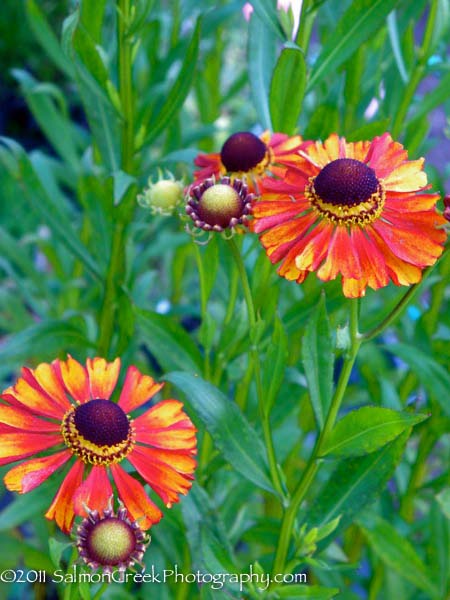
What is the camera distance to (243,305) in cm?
96

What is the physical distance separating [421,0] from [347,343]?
0.76m

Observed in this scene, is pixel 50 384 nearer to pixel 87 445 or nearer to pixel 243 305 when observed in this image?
pixel 87 445

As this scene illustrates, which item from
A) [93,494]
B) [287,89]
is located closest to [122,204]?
[287,89]

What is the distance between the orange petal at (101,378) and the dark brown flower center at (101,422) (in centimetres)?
4

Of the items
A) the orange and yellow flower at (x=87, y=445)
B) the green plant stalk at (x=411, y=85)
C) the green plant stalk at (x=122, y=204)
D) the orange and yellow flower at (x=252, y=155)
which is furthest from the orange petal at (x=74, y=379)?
the green plant stalk at (x=411, y=85)

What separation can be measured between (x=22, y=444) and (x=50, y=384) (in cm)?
6

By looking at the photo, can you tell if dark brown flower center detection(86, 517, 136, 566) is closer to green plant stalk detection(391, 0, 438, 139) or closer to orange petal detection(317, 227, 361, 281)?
orange petal detection(317, 227, 361, 281)

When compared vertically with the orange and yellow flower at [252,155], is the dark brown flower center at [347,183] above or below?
below

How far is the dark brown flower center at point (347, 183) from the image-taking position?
0.70 meters

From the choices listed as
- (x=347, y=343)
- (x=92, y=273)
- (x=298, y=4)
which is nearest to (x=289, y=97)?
(x=298, y=4)

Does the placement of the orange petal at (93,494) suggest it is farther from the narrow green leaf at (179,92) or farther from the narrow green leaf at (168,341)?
the narrow green leaf at (179,92)

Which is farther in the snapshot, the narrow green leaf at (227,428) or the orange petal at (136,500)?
the narrow green leaf at (227,428)

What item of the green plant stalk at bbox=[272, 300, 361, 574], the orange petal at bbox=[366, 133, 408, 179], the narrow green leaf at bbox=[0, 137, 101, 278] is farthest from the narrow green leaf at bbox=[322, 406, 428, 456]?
the narrow green leaf at bbox=[0, 137, 101, 278]

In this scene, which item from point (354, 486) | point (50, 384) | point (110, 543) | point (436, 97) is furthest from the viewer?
point (436, 97)
